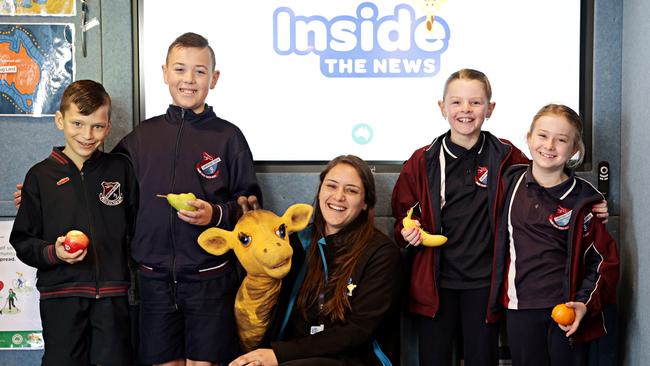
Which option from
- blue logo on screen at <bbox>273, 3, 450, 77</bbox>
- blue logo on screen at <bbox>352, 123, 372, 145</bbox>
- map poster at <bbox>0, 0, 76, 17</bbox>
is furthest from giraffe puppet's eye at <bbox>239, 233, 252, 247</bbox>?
map poster at <bbox>0, 0, 76, 17</bbox>

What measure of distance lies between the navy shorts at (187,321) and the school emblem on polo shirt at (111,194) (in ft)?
0.99

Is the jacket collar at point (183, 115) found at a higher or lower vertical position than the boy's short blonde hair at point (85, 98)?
lower

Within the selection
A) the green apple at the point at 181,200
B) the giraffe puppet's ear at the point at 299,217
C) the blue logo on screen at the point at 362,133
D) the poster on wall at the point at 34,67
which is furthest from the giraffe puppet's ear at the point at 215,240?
the poster on wall at the point at 34,67

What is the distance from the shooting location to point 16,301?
300 centimetres

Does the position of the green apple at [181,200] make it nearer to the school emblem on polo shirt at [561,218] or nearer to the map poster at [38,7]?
the map poster at [38,7]

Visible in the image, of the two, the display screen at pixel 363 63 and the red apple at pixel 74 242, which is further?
the display screen at pixel 363 63

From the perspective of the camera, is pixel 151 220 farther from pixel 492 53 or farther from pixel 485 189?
pixel 492 53

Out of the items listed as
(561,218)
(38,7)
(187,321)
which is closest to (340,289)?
(187,321)

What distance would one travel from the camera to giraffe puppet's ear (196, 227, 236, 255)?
2.42 m

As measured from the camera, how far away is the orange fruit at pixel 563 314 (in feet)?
7.43

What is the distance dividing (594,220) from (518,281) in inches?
13.7

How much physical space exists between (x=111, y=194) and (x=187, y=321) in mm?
550

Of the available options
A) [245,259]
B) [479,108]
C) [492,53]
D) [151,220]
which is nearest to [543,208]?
[479,108]

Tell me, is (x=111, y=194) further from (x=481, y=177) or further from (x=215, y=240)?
(x=481, y=177)
